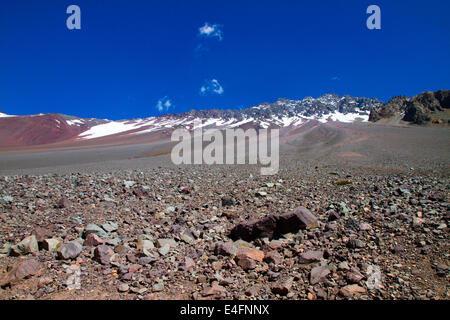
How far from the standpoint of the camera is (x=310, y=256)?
4301 mm

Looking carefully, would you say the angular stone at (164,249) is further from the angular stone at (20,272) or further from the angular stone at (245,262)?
the angular stone at (20,272)

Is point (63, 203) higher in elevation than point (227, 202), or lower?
higher

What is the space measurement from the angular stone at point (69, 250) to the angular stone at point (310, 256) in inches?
163

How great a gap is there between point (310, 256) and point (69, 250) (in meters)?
4.47

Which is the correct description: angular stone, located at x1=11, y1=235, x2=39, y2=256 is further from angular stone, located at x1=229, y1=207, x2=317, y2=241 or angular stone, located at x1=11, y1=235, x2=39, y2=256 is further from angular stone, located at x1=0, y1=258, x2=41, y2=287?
angular stone, located at x1=229, y1=207, x2=317, y2=241

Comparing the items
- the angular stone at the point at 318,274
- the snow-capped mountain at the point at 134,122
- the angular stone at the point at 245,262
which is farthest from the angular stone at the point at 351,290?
the snow-capped mountain at the point at 134,122

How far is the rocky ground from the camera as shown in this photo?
3.64 m

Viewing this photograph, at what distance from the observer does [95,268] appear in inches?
165

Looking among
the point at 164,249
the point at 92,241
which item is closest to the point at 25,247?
the point at 92,241

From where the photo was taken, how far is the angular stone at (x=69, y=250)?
4339 millimetres

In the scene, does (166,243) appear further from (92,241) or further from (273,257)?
(273,257)

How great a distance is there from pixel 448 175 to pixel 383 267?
952 centimetres

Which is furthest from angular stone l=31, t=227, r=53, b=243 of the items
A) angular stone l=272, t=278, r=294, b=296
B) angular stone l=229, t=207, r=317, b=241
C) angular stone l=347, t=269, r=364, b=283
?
angular stone l=347, t=269, r=364, b=283
